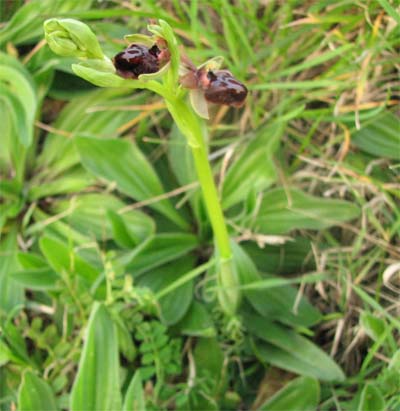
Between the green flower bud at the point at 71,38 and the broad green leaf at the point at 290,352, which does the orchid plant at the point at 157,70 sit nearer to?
the green flower bud at the point at 71,38

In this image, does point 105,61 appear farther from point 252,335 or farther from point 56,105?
point 56,105

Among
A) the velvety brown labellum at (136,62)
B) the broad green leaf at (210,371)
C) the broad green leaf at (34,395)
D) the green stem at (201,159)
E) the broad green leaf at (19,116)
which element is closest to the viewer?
the velvety brown labellum at (136,62)

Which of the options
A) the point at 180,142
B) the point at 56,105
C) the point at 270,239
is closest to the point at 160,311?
the point at 270,239

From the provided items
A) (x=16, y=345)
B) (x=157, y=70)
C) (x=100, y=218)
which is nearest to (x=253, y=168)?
(x=100, y=218)

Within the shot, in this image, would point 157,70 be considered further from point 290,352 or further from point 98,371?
point 290,352

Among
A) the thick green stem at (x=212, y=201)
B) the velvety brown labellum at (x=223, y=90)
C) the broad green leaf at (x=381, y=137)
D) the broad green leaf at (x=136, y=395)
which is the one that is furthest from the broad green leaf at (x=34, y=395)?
the broad green leaf at (x=381, y=137)

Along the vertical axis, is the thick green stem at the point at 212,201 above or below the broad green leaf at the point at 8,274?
above

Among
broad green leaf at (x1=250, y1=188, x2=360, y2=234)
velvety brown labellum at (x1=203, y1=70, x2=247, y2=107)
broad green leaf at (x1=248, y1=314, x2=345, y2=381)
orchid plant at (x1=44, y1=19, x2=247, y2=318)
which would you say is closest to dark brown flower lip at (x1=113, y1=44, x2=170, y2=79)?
orchid plant at (x1=44, y1=19, x2=247, y2=318)
